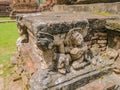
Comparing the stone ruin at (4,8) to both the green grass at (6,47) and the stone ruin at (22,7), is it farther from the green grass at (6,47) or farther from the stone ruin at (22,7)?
the green grass at (6,47)

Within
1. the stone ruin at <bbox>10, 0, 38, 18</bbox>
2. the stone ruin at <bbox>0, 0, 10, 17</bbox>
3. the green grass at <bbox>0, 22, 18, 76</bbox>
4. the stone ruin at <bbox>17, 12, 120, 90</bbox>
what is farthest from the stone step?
the stone ruin at <bbox>0, 0, 10, 17</bbox>

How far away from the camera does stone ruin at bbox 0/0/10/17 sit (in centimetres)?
1527

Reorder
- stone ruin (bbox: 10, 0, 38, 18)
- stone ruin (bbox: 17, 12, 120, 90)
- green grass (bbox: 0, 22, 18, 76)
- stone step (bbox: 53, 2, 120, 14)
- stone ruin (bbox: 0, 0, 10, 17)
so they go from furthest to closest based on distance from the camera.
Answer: stone ruin (bbox: 0, 0, 10, 17)
stone ruin (bbox: 10, 0, 38, 18)
green grass (bbox: 0, 22, 18, 76)
stone step (bbox: 53, 2, 120, 14)
stone ruin (bbox: 17, 12, 120, 90)

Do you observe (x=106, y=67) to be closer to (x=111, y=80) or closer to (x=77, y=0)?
(x=111, y=80)

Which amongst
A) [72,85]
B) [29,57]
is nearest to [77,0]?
[29,57]

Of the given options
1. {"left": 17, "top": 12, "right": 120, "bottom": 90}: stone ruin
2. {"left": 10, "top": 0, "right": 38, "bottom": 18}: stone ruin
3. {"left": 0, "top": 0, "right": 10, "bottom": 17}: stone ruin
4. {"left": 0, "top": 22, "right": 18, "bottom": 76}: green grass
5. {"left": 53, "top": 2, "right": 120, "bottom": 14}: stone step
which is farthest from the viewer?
{"left": 0, "top": 0, "right": 10, "bottom": 17}: stone ruin

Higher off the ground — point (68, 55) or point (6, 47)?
point (68, 55)

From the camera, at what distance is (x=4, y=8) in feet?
52.6

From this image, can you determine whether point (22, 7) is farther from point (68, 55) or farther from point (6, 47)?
point (68, 55)

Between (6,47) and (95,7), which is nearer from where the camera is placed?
(95,7)

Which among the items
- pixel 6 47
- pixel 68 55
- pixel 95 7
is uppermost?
pixel 95 7

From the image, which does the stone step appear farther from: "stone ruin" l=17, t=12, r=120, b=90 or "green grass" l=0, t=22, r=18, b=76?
"green grass" l=0, t=22, r=18, b=76

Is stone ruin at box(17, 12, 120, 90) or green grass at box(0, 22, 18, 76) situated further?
green grass at box(0, 22, 18, 76)

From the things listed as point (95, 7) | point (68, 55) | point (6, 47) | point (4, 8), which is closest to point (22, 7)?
point (4, 8)
